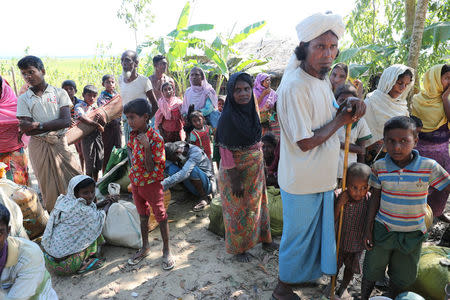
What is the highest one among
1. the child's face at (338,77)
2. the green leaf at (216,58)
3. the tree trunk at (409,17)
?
the tree trunk at (409,17)

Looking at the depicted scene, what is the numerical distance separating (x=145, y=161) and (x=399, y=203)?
212 cm

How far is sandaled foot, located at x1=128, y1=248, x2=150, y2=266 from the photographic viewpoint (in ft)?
10.2

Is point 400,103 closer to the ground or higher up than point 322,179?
higher up

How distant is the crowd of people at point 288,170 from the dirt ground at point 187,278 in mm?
126

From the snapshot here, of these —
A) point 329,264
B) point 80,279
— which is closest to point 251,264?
point 329,264

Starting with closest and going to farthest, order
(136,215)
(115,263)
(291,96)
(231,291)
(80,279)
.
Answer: (291,96) < (231,291) < (80,279) < (115,263) < (136,215)

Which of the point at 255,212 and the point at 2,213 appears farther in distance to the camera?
the point at 255,212

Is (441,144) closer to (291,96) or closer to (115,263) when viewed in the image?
(291,96)

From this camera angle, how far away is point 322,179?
209 centimetres

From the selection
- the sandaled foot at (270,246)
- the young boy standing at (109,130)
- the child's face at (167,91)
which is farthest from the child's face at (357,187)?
the young boy standing at (109,130)

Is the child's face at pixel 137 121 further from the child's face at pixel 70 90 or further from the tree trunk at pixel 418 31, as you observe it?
the tree trunk at pixel 418 31

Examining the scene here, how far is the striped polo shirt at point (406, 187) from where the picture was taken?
2002 mm

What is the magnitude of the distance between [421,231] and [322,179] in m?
0.78

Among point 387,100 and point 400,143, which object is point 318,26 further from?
point 387,100
